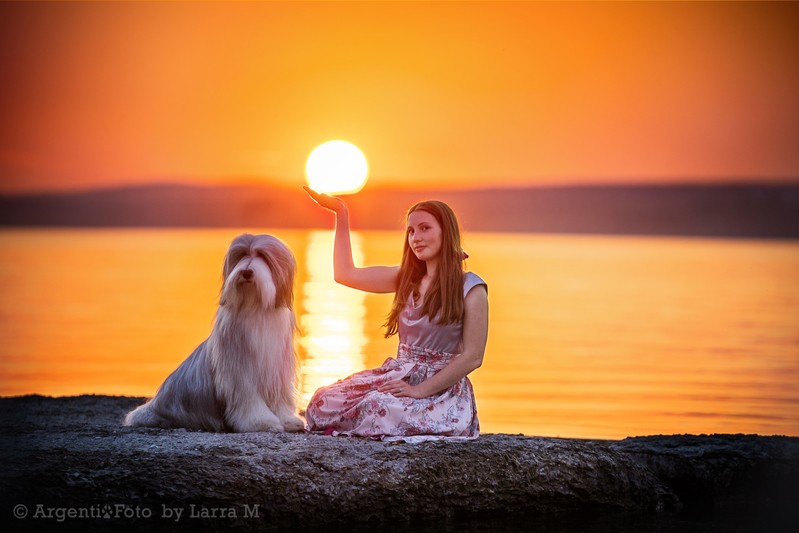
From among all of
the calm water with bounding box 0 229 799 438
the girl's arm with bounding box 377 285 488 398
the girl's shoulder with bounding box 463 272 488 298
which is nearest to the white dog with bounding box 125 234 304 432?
the girl's arm with bounding box 377 285 488 398

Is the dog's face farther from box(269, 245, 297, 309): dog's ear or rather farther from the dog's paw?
the dog's paw

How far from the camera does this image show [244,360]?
6984 millimetres

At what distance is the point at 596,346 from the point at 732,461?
927 cm

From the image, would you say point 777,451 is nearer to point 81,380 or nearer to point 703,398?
point 703,398

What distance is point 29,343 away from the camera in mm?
15852

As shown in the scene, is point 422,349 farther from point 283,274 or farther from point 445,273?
point 283,274

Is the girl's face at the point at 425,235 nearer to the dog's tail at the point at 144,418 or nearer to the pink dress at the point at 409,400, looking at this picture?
the pink dress at the point at 409,400

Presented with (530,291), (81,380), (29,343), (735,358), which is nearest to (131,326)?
(29,343)

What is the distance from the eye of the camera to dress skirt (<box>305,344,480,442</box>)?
6719mm

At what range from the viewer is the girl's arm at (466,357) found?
6.73 metres

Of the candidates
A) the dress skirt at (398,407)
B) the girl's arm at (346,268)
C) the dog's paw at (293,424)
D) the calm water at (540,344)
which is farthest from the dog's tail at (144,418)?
the calm water at (540,344)

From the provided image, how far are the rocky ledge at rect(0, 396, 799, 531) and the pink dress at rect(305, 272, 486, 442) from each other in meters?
0.20

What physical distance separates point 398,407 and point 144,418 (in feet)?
5.35

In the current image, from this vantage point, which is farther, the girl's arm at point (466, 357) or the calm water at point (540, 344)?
the calm water at point (540, 344)
